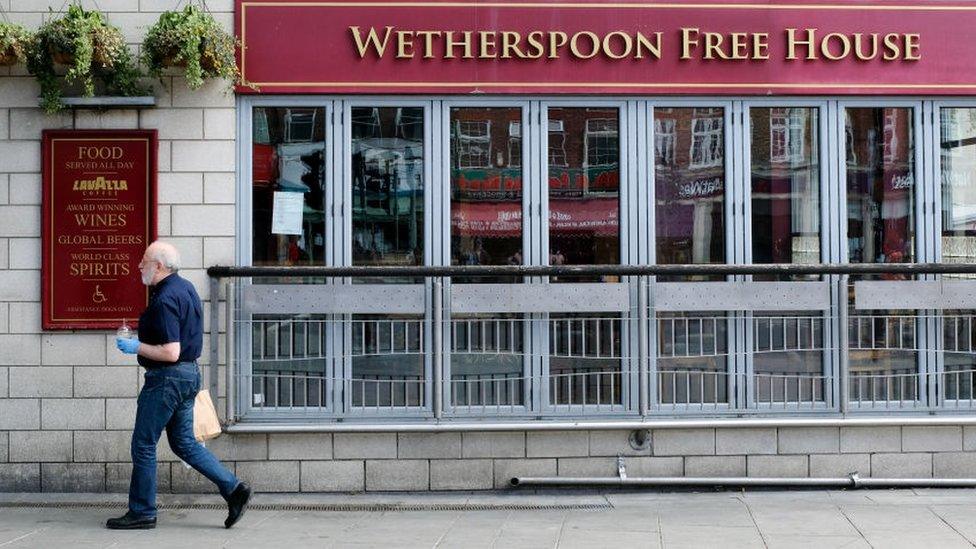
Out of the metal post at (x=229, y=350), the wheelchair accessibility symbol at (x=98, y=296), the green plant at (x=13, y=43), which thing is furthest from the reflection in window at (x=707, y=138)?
the green plant at (x=13, y=43)

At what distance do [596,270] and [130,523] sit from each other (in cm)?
371

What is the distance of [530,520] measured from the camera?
28.9ft

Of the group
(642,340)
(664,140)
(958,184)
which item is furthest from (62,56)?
(958,184)

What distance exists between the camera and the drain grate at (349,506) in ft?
30.4

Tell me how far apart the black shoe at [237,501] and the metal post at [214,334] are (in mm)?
1414

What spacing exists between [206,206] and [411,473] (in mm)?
2518

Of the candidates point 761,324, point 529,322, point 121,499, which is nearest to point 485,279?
point 529,322

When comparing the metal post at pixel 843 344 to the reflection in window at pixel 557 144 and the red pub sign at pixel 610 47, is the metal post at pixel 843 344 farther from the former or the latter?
the reflection in window at pixel 557 144

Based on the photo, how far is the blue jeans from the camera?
8.40 meters

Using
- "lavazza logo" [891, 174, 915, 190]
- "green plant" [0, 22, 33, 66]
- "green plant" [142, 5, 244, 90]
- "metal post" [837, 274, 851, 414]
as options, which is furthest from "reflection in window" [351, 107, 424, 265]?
"lavazza logo" [891, 174, 915, 190]

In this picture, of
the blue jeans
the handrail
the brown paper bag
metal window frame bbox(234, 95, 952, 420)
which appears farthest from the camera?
metal window frame bbox(234, 95, 952, 420)

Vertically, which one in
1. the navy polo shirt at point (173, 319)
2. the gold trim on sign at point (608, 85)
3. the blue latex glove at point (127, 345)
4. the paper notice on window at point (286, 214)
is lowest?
the blue latex glove at point (127, 345)

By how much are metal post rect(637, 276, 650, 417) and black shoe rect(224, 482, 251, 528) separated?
298 centimetres

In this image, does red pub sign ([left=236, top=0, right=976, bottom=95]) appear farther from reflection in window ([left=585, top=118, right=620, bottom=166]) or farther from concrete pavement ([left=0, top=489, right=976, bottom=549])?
concrete pavement ([left=0, top=489, right=976, bottom=549])
